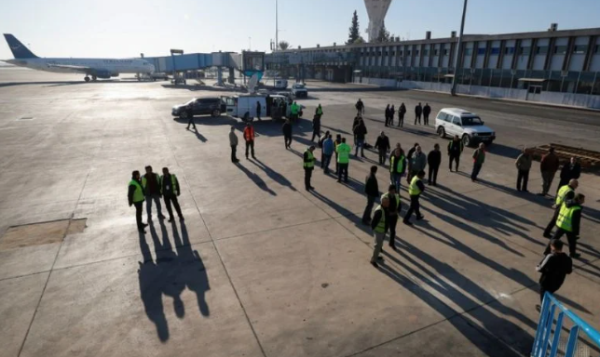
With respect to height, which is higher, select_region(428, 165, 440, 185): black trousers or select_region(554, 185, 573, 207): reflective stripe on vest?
select_region(554, 185, 573, 207): reflective stripe on vest

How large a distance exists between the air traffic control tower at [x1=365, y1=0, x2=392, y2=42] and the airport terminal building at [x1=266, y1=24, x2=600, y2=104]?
1268 inches

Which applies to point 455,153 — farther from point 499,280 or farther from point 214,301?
point 214,301

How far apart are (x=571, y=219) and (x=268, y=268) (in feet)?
21.3

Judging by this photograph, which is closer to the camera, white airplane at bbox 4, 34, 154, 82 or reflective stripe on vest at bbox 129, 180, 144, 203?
reflective stripe on vest at bbox 129, 180, 144, 203

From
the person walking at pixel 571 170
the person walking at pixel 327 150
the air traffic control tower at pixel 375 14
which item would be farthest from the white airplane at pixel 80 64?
the person walking at pixel 571 170

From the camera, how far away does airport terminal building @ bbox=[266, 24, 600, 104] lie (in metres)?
39.7

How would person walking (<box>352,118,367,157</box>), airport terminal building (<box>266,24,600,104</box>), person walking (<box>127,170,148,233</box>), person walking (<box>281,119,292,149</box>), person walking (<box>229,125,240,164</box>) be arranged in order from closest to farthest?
person walking (<box>127,170,148,233</box>) < person walking (<box>229,125,240,164</box>) < person walking (<box>352,118,367,157</box>) < person walking (<box>281,119,292,149</box>) < airport terminal building (<box>266,24,600,104</box>)

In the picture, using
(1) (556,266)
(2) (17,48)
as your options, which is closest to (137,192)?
(1) (556,266)

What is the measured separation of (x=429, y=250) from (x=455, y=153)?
280 inches

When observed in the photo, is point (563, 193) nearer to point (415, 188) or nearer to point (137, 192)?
point (415, 188)

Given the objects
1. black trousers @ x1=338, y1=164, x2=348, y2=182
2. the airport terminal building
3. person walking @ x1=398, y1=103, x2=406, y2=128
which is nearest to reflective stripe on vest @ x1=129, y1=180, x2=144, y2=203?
black trousers @ x1=338, y1=164, x2=348, y2=182

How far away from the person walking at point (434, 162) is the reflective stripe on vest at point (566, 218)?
15.7 feet

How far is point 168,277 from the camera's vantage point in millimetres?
7039

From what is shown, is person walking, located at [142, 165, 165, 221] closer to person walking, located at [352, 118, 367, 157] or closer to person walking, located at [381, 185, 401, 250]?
person walking, located at [381, 185, 401, 250]
